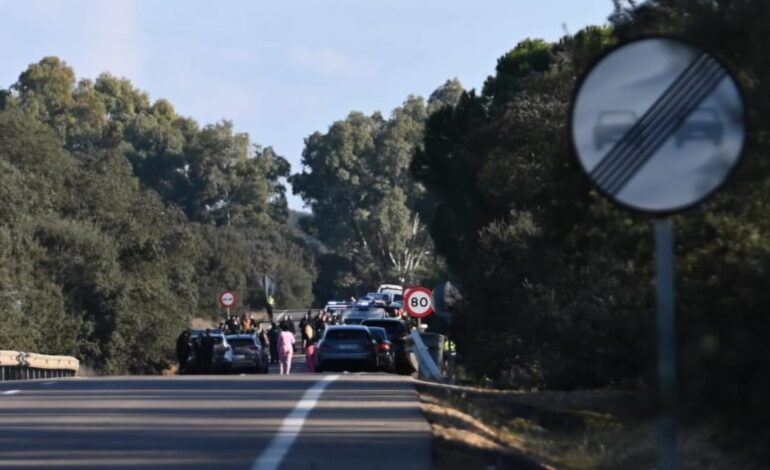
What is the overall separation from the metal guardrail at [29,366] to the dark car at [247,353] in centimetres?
460

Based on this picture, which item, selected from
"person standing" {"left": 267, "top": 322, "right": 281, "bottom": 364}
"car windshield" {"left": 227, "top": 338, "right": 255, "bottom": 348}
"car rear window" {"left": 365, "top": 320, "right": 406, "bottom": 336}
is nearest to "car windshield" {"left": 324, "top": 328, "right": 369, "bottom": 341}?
"car rear window" {"left": 365, "top": 320, "right": 406, "bottom": 336}

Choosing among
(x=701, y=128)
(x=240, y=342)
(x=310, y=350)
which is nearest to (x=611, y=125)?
(x=701, y=128)

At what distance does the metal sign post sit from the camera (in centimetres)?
612

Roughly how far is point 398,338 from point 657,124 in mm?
34807

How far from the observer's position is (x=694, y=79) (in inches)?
243

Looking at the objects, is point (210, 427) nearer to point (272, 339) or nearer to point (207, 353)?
point (207, 353)

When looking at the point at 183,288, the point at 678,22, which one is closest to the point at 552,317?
the point at 678,22

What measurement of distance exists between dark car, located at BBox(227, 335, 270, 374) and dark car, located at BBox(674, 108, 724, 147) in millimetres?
34877

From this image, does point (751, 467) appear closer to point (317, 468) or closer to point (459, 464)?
point (459, 464)

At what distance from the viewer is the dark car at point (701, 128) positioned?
20.2ft

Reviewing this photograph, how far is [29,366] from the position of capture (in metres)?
34.6

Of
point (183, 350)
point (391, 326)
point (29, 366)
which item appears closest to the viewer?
point (29, 366)

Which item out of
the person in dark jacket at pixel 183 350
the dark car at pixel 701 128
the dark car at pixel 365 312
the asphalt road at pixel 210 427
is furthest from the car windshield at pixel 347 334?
the dark car at pixel 701 128

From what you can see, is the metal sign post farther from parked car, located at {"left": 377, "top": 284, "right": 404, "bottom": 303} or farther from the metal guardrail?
parked car, located at {"left": 377, "top": 284, "right": 404, "bottom": 303}
